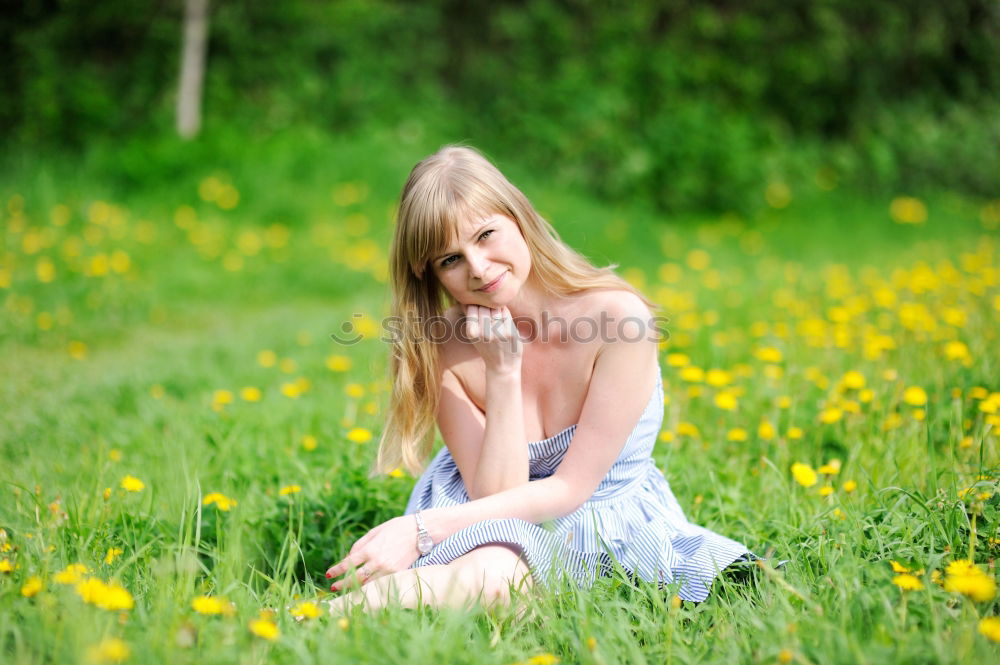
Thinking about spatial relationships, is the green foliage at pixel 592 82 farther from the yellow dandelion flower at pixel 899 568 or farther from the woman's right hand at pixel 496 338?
the yellow dandelion flower at pixel 899 568

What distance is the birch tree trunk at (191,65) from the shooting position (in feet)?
22.3

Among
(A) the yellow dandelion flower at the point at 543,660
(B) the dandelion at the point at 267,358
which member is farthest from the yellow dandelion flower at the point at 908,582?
(B) the dandelion at the point at 267,358

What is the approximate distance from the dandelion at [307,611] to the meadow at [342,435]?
0.01 m

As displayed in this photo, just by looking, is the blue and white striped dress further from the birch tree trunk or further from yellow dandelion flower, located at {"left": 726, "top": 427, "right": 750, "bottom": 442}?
the birch tree trunk

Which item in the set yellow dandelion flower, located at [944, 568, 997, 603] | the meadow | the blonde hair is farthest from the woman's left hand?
yellow dandelion flower, located at [944, 568, 997, 603]

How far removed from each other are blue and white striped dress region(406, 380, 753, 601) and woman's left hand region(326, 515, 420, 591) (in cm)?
5

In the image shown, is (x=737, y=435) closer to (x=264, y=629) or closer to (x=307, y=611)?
(x=307, y=611)

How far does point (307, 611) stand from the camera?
1.43m

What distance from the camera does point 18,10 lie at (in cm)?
701

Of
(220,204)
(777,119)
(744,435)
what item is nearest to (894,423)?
(744,435)

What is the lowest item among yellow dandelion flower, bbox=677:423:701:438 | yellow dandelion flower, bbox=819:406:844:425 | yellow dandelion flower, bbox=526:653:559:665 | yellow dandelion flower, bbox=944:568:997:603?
yellow dandelion flower, bbox=526:653:559:665

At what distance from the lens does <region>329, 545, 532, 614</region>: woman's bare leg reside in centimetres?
163

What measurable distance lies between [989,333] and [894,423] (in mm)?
1179

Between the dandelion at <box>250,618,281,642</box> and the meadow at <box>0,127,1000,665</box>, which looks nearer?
the dandelion at <box>250,618,281,642</box>
